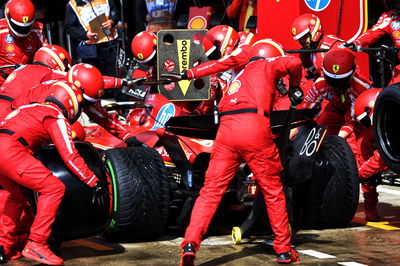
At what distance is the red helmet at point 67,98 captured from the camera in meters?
7.81

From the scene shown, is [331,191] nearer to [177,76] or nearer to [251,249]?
[251,249]

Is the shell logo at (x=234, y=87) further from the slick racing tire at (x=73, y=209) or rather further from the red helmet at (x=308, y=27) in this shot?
the red helmet at (x=308, y=27)

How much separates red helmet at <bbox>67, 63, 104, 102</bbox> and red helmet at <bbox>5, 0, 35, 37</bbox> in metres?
2.53

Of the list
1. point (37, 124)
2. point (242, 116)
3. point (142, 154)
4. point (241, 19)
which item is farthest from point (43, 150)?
point (241, 19)

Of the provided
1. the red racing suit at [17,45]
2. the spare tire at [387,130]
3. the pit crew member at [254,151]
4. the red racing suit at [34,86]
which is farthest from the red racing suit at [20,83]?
the spare tire at [387,130]

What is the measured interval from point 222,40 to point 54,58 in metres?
2.36

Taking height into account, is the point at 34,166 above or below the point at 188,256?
above

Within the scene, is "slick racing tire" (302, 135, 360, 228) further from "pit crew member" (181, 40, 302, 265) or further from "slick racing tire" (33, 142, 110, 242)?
"slick racing tire" (33, 142, 110, 242)

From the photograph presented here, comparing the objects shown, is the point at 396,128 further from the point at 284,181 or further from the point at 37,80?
the point at 37,80

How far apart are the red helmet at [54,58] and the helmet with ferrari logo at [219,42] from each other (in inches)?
85.7

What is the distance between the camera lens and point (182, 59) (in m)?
9.80

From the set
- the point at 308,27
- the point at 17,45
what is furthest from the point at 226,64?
the point at 17,45

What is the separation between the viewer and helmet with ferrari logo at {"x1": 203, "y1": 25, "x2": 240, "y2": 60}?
28.7 ft

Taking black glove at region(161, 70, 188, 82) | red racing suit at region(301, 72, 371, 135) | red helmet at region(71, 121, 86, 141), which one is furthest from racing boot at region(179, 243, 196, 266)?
red racing suit at region(301, 72, 371, 135)
